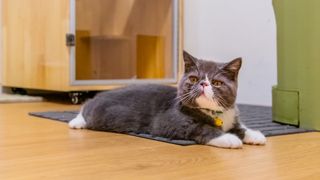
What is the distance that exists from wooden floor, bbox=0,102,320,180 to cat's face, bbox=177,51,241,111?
0.13 meters

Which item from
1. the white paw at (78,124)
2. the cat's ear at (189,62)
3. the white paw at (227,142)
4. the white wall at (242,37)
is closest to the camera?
the white paw at (227,142)

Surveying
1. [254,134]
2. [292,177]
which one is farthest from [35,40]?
[292,177]

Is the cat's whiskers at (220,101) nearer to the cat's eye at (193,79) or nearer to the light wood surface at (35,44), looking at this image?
the cat's eye at (193,79)

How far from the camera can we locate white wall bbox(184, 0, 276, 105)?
8.98ft

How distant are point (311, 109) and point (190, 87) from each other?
0.60 meters

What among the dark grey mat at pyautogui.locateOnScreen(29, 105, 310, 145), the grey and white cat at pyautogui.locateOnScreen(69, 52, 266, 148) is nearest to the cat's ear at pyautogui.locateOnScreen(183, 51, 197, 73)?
the grey and white cat at pyautogui.locateOnScreen(69, 52, 266, 148)

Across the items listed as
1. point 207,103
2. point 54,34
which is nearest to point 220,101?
point 207,103

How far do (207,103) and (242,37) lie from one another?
168 centimetres

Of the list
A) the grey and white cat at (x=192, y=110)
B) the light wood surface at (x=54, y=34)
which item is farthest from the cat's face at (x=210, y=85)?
the light wood surface at (x=54, y=34)

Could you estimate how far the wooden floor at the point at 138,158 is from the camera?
0.95m

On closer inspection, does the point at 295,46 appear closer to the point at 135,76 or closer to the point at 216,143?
the point at 216,143

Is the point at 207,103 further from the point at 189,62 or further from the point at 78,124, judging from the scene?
the point at 78,124

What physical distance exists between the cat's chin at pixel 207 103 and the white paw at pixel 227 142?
0.09m

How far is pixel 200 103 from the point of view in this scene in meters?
1.32
